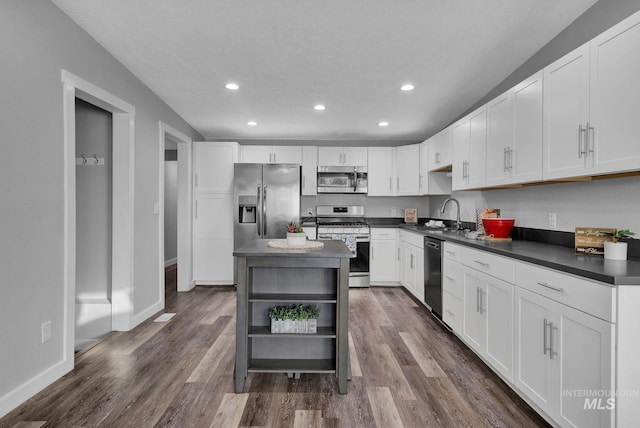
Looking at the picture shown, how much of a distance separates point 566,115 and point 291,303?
2145mm

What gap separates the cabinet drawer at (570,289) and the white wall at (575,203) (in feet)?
2.13

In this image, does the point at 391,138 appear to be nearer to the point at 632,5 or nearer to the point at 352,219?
the point at 352,219

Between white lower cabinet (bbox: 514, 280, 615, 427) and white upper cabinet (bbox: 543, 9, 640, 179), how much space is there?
0.79 m

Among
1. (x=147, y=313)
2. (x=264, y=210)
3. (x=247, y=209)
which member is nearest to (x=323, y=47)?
(x=264, y=210)

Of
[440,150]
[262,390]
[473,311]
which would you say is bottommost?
[262,390]

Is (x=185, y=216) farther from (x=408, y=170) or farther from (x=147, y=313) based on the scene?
(x=408, y=170)

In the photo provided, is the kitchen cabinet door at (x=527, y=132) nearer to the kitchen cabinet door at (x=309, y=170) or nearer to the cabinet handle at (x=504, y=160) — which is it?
the cabinet handle at (x=504, y=160)

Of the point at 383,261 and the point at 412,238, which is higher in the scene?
the point at 412,238

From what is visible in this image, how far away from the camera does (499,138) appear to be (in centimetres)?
272

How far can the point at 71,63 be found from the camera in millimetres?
2326

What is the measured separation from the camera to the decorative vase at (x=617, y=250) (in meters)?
1.74

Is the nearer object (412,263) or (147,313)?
(147,313)

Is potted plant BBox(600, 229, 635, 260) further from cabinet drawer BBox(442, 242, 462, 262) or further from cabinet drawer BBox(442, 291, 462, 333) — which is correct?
cabinet drawer BBox(442, 291, 462, 333)

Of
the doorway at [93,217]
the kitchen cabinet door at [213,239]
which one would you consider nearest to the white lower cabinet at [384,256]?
the kitchen cabinet door at [213,239]
